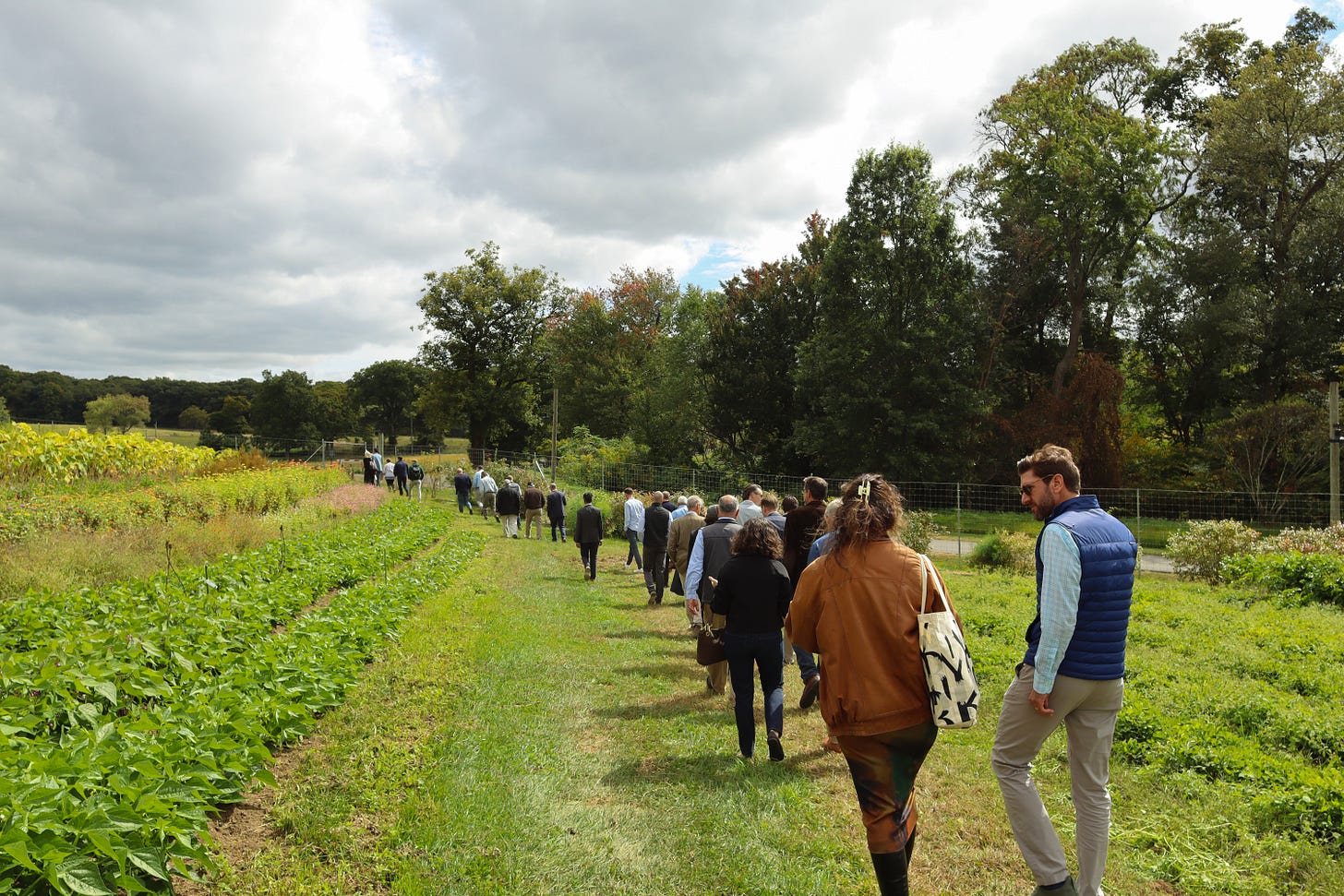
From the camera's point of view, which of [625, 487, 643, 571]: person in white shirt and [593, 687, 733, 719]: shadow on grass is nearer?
[593, 687, 733, 719]: shadow on grass

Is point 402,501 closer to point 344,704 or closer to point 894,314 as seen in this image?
point 344,704

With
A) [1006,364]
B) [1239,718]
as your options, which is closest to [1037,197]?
[1006,364]

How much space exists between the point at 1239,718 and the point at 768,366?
100 ft

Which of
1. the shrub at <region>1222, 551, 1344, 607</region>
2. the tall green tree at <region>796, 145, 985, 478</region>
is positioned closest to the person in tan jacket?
the shrub at <region>1222, 551, 1344, 607</region>

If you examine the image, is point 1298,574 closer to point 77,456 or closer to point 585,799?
point 585,799

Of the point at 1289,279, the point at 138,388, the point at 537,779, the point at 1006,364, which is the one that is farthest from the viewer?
the point at 138,388

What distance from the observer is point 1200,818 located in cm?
448

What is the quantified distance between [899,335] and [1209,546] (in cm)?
1771

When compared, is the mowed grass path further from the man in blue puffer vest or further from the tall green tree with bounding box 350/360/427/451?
the tall green tree with bounding box 350/360/427/451

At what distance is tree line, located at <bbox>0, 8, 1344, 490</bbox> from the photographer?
1096 inches

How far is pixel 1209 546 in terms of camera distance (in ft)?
45.8

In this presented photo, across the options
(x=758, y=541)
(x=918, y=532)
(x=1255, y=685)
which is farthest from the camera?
(x=918, y=532)

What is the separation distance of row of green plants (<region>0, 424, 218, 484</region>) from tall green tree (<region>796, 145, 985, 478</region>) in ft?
74.1

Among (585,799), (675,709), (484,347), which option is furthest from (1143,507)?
(484,347)
